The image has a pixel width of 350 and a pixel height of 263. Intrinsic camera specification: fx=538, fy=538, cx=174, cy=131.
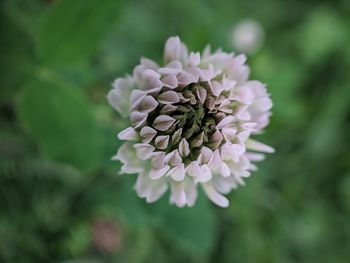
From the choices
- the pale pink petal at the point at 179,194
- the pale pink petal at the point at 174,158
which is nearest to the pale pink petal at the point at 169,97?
the pale pink petal at the point at 174,158

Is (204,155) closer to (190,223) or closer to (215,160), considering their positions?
(215,160)

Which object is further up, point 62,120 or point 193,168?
point 62,120

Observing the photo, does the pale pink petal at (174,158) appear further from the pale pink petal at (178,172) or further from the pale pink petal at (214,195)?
the pale pink petal at (214,195)

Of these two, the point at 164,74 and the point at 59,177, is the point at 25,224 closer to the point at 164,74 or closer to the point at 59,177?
the point at 59,177

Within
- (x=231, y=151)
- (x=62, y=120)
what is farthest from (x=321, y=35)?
(x=231, y=151)

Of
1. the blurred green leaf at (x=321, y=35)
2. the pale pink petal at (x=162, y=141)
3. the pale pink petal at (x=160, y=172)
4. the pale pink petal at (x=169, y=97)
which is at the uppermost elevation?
the blurred green leaf at (x=321, y=35)

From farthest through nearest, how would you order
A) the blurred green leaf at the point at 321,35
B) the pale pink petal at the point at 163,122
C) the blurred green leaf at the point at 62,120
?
the blurred green leaf at the point at 321,35
the blurred green leaf at the point at 62,120
the pale pink petal at the point at 163,122

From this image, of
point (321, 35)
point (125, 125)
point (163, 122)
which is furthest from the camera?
point (321, 35)

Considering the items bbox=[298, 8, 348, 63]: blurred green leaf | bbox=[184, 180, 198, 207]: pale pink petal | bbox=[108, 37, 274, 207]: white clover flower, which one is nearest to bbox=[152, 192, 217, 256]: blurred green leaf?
bbox=[184, 180, 198, 207]: pale pink petal
